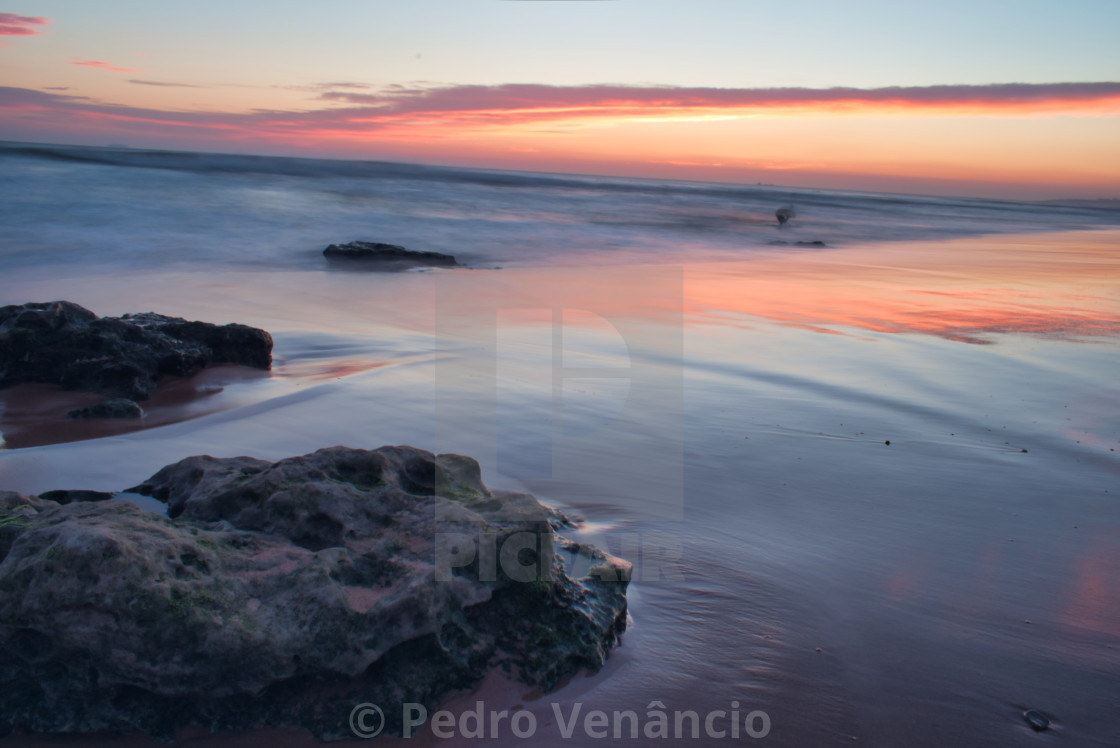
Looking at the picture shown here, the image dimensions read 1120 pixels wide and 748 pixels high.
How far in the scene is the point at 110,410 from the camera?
13.5 feet

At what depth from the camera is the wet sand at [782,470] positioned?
6.93 ft

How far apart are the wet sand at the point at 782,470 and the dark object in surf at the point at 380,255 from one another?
4338 millimetres

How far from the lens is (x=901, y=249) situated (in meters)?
20.7

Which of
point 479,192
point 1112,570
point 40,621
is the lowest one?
point 1112,570

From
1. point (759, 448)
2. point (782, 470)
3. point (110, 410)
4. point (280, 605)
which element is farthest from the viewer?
point (110, 410)

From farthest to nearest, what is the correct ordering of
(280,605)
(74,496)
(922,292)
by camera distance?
(922,292)
(74,496)
(280,605)

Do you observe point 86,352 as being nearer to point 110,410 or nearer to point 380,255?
point 110,410

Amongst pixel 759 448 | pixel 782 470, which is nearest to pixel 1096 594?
pixel 782 470

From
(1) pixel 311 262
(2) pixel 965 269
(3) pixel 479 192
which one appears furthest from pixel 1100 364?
(3) pixel 479 192

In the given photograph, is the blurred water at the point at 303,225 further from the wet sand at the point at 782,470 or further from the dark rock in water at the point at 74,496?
the dark rock in water at the point at 74,496

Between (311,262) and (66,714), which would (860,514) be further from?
(311,262)

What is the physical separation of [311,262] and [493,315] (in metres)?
6.08

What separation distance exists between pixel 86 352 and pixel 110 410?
2.44 ft

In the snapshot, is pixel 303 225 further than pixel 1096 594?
Yes
